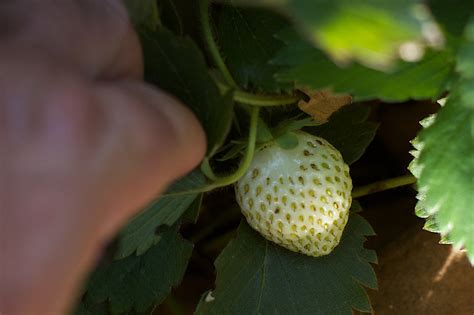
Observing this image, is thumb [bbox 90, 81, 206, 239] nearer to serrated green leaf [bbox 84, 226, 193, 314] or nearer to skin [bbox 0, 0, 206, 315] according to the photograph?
skin [bbox 0, 0, 206, 315]

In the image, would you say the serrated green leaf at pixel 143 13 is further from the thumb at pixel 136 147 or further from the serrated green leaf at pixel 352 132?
the serrated green leaf at pixel 352 132

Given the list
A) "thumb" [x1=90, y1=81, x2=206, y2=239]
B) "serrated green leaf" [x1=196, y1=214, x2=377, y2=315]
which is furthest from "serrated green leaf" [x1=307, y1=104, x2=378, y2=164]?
"thumb" [x1=90, y1=81, x2=206, y2=239]

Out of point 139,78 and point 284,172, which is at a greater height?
point 139,78

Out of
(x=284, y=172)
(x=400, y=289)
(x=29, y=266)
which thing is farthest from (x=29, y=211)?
(x=400, y=289)

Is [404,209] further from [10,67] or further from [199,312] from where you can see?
[10,67]

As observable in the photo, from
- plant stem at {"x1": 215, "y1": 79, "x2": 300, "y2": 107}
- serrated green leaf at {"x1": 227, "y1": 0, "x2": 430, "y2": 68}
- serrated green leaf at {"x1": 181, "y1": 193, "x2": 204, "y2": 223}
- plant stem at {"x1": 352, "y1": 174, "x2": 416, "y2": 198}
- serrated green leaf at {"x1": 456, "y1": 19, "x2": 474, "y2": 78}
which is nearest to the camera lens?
serrated green leaf at {"x1": 227, "y1": 0, "x2": 430, "y2": 68}

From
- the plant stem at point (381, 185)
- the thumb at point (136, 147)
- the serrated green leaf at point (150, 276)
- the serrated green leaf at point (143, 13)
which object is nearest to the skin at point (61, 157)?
the thumb at point (136, 147)
